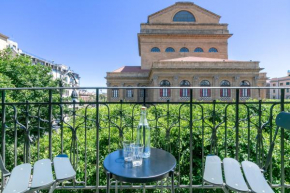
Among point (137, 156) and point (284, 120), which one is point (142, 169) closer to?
point (137, 156)

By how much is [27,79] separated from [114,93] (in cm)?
1772

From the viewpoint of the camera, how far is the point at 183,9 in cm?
3306

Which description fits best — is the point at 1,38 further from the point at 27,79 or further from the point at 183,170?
the point at 183,170

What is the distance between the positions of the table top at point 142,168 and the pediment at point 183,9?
34.3m

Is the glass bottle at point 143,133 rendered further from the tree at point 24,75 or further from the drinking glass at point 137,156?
the tree at point 24,75

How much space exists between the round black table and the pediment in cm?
3431

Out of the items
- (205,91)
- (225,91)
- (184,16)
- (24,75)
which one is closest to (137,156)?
(24,75)

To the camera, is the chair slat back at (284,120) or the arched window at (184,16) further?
the arched window at (184,16)

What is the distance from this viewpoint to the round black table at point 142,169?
1298 millimetres

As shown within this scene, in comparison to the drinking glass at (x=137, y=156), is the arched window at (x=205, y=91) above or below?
above

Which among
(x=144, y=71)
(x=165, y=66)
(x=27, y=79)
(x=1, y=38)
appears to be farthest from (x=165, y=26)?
(x=1, y=38)

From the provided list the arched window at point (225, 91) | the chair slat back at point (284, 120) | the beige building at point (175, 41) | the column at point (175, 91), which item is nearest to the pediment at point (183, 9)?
the beige building at point (175, 41)

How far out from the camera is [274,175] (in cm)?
316

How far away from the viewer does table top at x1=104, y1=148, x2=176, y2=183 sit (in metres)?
1.30
